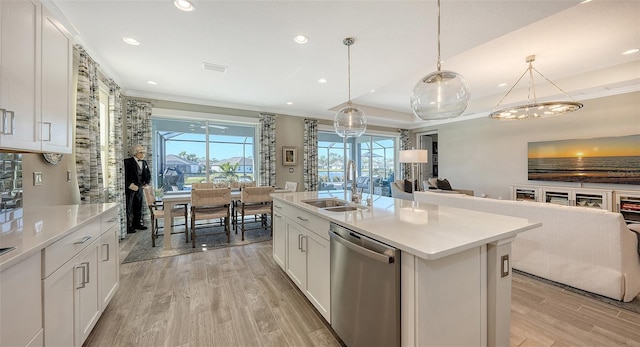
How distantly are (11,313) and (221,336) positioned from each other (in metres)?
1.17

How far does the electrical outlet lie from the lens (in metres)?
2.13

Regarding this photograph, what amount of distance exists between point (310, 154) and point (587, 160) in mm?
5819

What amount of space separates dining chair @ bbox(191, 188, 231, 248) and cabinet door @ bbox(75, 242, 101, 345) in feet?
6.14

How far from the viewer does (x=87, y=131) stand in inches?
115

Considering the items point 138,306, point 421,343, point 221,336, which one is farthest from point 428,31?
point 138,306

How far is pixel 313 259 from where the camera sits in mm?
2029

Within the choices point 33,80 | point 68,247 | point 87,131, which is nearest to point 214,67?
point 87,131

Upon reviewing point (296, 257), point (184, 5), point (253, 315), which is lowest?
point (253, 315)

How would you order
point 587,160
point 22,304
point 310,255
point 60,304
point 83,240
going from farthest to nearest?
1. point 587,160
2. point 310,255
3. point 83,240
4. point 60,304
5. point 22,304

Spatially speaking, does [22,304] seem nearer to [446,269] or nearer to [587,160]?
[446,269]

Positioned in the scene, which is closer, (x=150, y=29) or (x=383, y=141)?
(x=150, y=29)

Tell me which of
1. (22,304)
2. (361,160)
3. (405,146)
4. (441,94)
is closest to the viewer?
(22,304)

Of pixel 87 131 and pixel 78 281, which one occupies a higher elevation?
pixel 87 131

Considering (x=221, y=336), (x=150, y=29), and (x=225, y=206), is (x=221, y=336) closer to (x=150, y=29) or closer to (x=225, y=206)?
(x=225, y=206)
